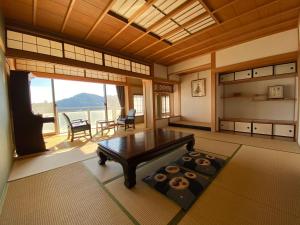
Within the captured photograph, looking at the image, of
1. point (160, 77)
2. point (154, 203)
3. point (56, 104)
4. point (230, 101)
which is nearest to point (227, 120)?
point (230, 101)

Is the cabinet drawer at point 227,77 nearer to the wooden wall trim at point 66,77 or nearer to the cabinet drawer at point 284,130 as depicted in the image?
the cabinet drawer at point 284,130

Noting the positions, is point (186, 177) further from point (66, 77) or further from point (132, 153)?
point (66, 77)

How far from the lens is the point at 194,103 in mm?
5820

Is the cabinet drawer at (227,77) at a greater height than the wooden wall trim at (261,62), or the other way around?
the wooden wall trim at (261,62)

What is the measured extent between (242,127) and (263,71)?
1736 mm

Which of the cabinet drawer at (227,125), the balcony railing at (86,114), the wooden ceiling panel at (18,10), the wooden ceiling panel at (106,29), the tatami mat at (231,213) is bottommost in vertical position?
the tatami mat at (231,213)

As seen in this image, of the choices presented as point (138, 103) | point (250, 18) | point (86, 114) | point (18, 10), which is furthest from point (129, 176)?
point (138, 103)

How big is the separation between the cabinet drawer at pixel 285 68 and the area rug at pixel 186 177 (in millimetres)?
3176

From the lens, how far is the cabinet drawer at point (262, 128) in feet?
12.3

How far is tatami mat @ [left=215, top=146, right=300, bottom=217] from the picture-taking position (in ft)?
4.64

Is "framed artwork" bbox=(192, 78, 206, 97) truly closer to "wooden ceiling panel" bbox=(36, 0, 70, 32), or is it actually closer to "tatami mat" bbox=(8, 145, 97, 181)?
"tatami mat" bbox=(8, 145, 97, 181)

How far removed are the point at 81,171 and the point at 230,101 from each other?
4985mm

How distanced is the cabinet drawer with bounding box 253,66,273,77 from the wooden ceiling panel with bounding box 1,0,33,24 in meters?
5.42

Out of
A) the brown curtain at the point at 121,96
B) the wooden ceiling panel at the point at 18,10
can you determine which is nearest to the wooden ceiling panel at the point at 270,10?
the wooden ceiling panel at the point at 18,10
